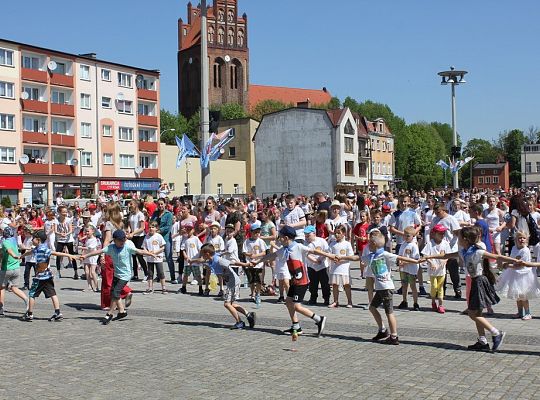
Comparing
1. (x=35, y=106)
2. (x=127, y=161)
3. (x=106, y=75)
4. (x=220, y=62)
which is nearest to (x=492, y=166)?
(x=220, y=62)

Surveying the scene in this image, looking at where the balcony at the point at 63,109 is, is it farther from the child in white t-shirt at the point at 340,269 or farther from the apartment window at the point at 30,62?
the child in white t-shirt at the point at 340,269

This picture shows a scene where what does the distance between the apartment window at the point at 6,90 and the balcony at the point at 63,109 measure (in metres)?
4.28

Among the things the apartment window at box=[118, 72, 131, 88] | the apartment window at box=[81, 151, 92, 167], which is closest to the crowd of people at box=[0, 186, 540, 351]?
the apartment window at box=[81, 151, 92, 167]

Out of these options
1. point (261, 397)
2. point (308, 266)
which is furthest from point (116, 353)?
point (308, 266)

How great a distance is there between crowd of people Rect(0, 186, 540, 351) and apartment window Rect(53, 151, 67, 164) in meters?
44.7

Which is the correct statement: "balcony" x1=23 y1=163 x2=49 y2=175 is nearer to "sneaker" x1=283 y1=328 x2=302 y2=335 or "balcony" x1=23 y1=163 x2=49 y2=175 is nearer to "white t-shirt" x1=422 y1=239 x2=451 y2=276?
"white t-shirt" x1=422 y1=239 x2=451 y2=276

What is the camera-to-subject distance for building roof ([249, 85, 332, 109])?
135m

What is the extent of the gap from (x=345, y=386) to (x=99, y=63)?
6381 centimetres

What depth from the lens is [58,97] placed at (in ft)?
212

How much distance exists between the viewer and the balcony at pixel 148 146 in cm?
7282

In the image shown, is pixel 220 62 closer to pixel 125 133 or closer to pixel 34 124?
pixel 125 133

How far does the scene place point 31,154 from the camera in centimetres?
6175

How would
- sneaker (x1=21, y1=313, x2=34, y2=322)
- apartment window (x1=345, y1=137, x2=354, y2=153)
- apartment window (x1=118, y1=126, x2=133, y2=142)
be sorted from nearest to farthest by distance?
sneaker (x1=21, y1=313, x2=34, y2=322) < apartment window (x1=118, y1=126, x2=133, y2=142) < apartment window (x1=345, y1=137, x2=354, y2=153)

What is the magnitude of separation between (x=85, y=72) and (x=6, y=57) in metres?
8.86
